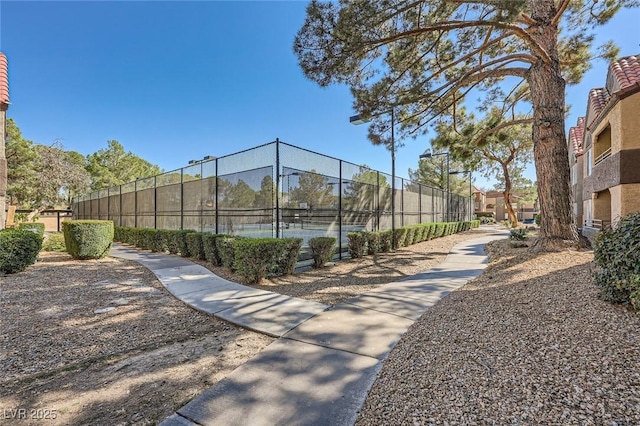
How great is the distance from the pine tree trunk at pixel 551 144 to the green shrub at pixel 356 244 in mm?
4389

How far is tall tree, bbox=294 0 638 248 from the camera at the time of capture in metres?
6.28

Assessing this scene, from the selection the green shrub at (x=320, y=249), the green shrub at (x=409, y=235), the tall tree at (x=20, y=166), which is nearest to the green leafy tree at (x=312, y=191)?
Result: the green shrub at (x=320, y=249)

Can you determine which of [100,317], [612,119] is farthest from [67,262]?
[612,119]

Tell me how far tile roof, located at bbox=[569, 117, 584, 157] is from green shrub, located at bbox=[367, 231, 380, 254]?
50.2ft

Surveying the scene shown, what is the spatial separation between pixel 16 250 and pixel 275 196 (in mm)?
5782

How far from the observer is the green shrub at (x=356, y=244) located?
27.9ft

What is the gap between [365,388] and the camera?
2.27 metres

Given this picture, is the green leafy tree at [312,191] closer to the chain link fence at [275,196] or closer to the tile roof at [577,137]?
the chain link fence at [275,196]

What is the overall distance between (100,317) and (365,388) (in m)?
3.76

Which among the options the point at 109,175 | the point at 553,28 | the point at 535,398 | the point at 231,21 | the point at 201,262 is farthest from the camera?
the point at 109,175

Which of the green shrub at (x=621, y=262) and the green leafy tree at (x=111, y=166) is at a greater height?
the green leafy tree at (x=111, y=166)

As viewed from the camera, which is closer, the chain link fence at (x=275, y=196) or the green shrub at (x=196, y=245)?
the chain link fence at (x=275, y=196)

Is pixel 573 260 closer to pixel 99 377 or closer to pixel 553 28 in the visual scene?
pixel 553 28

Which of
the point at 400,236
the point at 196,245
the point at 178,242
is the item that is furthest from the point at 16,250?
the point at 400,236
